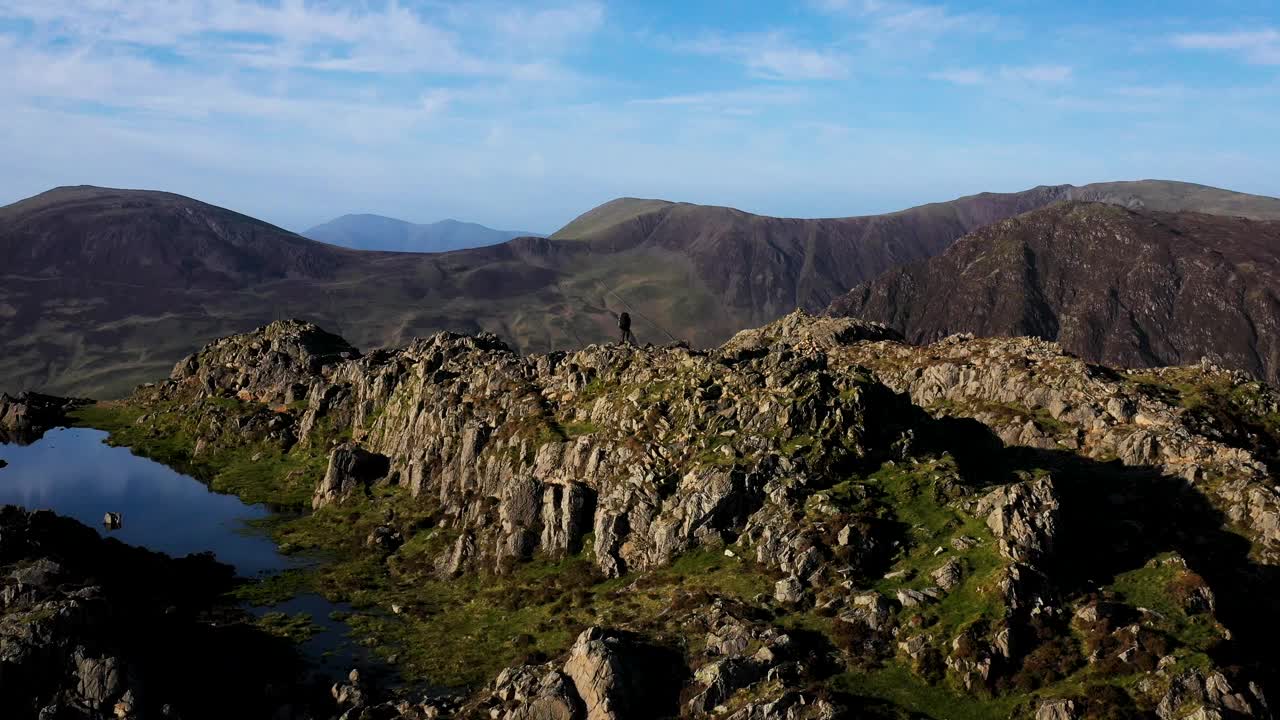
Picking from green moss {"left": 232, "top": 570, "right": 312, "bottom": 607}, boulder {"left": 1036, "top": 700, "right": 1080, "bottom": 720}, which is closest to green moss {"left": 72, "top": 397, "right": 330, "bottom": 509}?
green moss {"left": 232, "top": 570, "right": 312, "bottom": 607}

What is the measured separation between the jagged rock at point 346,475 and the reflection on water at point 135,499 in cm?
946

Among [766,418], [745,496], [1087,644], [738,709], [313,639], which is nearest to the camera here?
[738,709]

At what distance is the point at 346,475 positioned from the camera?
407 feet

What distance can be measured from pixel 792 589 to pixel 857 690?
12.3 meters

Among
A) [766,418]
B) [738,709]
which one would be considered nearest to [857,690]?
[738,709]

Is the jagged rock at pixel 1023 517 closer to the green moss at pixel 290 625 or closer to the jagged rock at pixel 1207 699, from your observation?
the jagged rock at pixel 1207 699

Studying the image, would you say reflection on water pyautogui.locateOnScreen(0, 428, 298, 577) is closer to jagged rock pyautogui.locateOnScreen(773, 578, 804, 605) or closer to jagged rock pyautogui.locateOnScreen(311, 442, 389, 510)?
jagged rock pyautogui.locateOnScreen(311, 442, 389, 510)

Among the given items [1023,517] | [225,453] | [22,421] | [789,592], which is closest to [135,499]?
[225,453]

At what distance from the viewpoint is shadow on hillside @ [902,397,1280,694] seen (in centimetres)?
7212

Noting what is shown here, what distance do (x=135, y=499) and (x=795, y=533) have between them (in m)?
99.9

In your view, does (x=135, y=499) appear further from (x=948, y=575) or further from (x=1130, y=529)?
(x=1130, y=529)

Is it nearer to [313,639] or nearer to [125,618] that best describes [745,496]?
[313,639]

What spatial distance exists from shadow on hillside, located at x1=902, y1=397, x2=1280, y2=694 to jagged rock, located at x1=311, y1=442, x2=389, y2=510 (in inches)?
2597

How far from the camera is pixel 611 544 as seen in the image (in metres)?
88.6
